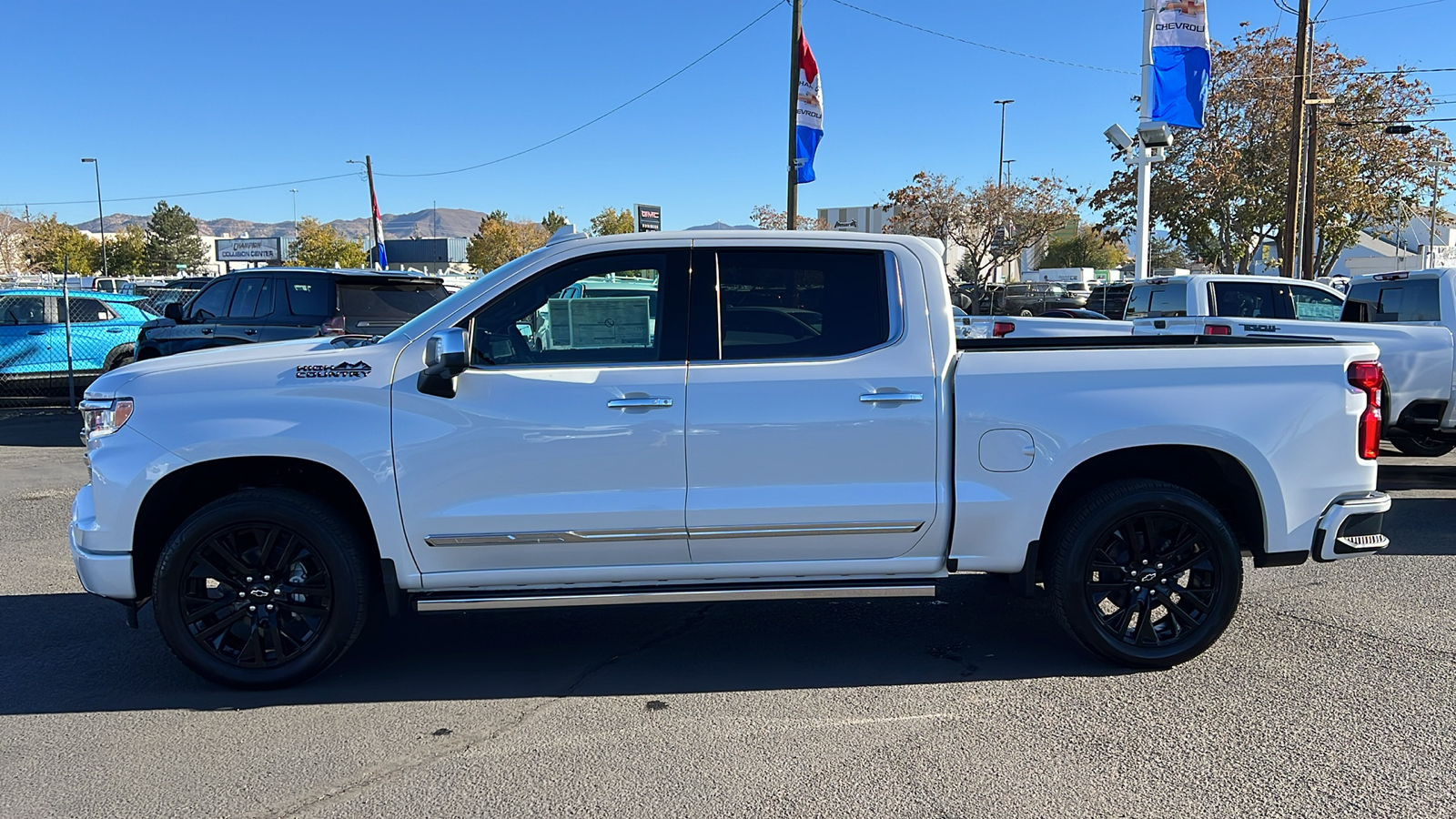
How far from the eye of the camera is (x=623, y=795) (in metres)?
3.55

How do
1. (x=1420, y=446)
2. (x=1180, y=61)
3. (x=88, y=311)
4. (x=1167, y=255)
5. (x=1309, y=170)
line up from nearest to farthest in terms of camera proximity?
(x=1420, y=446) → (x=88, y=311) → (x=1180, y=61) → (x=1309, y=170) → (x=1167, y=255)

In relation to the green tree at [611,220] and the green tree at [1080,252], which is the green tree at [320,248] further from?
the green tree at [1080,252]

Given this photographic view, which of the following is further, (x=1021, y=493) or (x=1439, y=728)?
(x=1021, y=493)

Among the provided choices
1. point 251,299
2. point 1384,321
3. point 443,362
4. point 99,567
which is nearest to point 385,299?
point 251,299

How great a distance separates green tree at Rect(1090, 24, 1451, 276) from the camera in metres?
31.6

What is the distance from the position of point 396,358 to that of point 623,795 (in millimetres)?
2065

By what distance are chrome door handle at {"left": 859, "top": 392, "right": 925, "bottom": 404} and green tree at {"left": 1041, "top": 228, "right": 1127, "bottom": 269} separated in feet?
260

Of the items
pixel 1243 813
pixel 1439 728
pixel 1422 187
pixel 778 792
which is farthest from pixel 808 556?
pixel 1422 187

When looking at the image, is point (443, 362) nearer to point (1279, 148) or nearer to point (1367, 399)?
point (1367, 399)

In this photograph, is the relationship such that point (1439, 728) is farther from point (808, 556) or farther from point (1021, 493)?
point (808, 556)

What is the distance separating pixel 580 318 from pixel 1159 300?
10.1 metres

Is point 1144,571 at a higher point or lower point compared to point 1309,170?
lower

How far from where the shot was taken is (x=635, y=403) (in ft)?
14.3

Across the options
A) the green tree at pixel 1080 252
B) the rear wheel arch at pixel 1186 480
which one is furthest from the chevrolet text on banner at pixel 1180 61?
the green tree at pixel 1080 252
